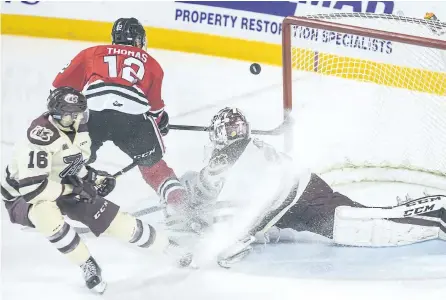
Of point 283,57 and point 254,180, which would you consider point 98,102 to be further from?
point 283,57

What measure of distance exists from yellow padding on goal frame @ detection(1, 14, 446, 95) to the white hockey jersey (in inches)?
24.1

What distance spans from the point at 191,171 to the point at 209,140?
0.35ft

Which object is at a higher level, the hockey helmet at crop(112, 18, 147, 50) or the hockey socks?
the hockey helmet at crop(112, 18, 147, 50)

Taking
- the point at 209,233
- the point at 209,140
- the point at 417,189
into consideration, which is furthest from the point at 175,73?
the point at 417,189

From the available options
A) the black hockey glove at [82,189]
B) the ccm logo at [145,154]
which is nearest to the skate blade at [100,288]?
the black hockey glove at [82,189]

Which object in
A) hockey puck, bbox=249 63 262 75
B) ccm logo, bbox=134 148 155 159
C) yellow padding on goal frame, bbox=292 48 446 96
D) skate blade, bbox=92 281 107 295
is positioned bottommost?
skate blade, bbox=92 281 107 295

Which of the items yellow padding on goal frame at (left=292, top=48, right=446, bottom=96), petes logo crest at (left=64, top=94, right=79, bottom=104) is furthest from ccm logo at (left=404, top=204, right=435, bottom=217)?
petes logo crest at (left=64, top=94, right=79, bottom=104)

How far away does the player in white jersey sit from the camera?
1.72 meters

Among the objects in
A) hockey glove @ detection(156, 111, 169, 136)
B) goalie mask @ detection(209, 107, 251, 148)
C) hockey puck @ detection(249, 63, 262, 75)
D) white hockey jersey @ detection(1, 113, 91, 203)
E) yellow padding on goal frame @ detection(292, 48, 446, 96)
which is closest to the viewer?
white hockey jersey @ detection(1, 113, 91, 203)

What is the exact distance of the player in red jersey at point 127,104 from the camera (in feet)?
6.26

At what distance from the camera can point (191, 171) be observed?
1.96 m

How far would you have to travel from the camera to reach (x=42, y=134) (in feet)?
5.69

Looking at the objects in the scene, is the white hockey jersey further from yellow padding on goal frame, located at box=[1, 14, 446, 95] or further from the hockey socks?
yellow padding on goal frame, located at box=[1, 14, 446, 95]

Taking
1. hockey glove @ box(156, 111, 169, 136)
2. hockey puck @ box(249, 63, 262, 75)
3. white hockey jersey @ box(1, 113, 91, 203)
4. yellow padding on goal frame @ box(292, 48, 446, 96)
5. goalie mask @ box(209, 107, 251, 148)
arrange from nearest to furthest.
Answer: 1. white hockey jersey @ box(1, 113, 91, 203)
2. goalie mask @ box(209, 107, 251, 148)
3. hockey glove @ box(156, 111, 169, 136)
4. yellow padding on goal frame @ box(292, 48, 446, 96)
5. hockey puck @ box(249, 63, 262, 75)
